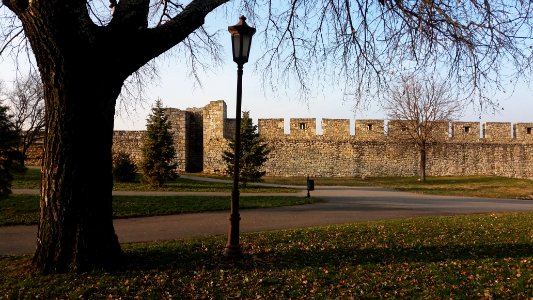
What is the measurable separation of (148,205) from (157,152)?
7.77 m

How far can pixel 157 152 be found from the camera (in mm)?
19859

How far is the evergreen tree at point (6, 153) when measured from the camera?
34.8 feet

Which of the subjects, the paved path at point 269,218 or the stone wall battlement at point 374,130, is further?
the stone wall battlement at point 374,130

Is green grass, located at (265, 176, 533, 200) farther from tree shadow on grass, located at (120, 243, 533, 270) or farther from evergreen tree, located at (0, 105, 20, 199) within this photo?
evergreen tree, located at (0, 105, 20, 199)

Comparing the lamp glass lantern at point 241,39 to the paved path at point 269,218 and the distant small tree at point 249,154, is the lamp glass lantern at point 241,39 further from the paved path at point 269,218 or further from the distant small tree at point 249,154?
the distant small tree at point 249,154

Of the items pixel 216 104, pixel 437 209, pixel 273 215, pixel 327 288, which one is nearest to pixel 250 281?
pixel 327 288

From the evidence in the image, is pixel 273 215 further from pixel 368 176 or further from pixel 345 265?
pixel 368 176

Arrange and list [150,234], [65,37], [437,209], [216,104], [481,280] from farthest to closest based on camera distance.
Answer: [216,104] < [437,209] < [150,234] < [481,280] < [65,37]

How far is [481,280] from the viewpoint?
17.1ft

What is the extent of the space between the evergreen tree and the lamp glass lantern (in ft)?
24.6

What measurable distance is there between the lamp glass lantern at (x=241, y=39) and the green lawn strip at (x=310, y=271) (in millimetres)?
3049

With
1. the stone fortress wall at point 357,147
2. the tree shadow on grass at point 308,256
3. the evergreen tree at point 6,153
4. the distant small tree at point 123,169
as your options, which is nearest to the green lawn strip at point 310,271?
the tree shadow on grass at point 308,256

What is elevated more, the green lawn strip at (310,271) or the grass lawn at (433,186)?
the grass lawn at (433,186)

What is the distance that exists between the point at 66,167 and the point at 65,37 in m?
1.51
